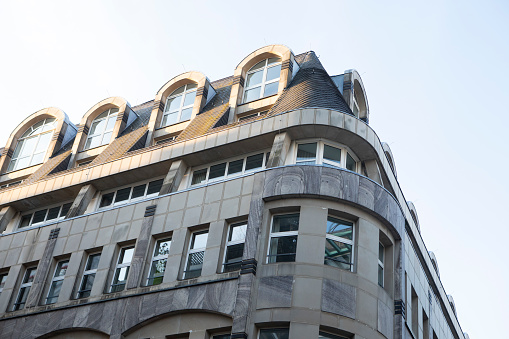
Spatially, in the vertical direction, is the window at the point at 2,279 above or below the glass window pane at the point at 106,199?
below

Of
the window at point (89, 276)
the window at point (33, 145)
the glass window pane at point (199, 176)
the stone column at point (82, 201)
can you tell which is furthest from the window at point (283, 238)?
the window at point (33, 145)

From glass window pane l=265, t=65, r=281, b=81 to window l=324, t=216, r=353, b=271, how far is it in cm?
949

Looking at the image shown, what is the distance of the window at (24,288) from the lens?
2894cm

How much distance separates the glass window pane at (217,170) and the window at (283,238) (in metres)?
4.70

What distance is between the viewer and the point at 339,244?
2356 cm

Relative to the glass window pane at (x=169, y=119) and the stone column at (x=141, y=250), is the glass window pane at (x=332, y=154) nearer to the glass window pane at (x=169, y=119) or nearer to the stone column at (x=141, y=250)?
the stone column at (x=141, y=250)

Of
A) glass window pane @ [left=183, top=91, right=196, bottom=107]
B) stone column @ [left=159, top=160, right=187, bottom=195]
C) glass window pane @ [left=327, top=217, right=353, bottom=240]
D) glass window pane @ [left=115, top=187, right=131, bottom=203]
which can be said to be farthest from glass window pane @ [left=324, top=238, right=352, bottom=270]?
glass window pane @ [left=183, top=91, right=196, bottom=107]

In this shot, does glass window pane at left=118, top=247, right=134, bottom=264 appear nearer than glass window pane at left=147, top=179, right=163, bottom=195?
Yes

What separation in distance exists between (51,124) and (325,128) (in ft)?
59.9

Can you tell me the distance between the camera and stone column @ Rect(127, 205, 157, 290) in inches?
1008

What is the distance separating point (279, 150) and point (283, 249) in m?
4.34

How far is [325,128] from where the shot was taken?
1035 inches

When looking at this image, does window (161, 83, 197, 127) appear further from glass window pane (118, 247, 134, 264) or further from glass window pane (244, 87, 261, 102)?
glass window pane (118, 247, 134, 264)

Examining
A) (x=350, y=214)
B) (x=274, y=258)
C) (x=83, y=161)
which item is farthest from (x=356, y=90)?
(x=83, y=161)
